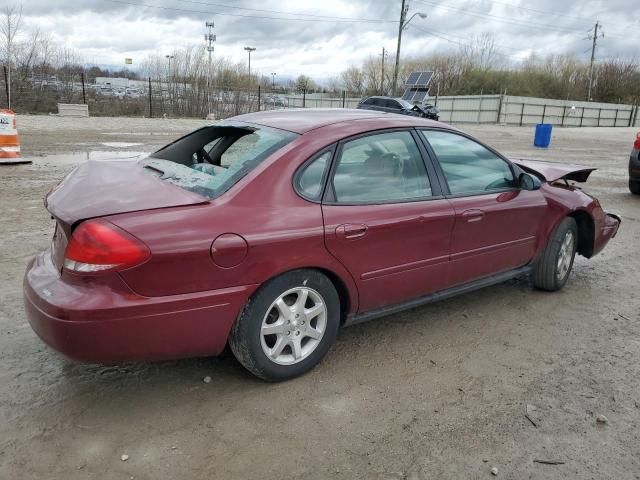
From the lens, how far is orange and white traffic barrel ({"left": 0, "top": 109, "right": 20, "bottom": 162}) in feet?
33.4

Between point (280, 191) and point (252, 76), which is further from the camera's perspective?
point (252, 76)

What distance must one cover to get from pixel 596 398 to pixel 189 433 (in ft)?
7.40

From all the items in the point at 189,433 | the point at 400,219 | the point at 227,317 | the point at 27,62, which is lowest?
the point at 189,433

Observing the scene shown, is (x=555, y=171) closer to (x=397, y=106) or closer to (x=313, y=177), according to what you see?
(x=313, y=177)

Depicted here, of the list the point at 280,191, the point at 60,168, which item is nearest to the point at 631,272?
the point at 280,191

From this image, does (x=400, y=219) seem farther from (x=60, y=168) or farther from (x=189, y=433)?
(x=60, y=168)

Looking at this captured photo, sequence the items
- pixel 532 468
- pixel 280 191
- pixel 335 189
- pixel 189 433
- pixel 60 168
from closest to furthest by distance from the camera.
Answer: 1. pixel 532 468
2. pixel 189 433
3. pixel 280 191
4. pixel 335 189
5. pixel 60 168

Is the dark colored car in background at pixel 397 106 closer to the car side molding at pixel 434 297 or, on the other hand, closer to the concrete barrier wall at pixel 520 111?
the car side molding at pixel 434 297

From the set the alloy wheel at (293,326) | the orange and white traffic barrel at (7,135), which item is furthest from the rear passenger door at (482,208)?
the orange and white traffic barrel at (7,135)

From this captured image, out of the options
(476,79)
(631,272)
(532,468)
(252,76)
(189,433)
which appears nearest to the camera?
(532,468)

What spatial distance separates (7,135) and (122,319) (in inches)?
378

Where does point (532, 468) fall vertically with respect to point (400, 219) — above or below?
below

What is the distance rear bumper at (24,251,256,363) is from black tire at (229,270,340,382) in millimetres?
81

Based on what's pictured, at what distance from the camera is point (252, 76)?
4381cm
